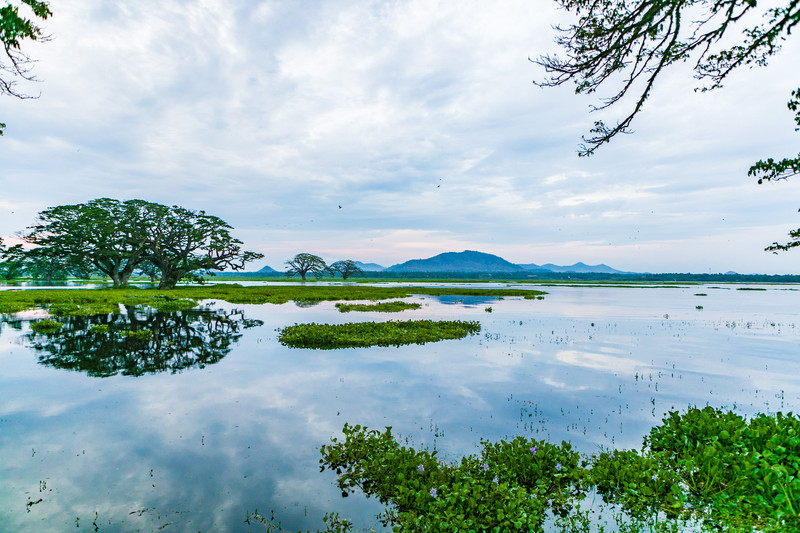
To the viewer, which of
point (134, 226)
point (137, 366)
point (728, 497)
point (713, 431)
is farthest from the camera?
point (134, 226)

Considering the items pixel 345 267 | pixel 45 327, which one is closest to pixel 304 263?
pixel 345 267

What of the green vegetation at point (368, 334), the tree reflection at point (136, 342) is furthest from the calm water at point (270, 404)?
the green vegetation at point (368, 334)

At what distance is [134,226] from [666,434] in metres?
79.5

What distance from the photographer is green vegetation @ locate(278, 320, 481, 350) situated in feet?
71.9

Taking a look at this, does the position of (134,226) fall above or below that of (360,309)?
above

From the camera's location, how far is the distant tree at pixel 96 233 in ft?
204

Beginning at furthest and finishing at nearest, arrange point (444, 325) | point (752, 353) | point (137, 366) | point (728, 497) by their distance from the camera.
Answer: point (444, 325)
point (752, 353)
point (137, 366)
point (728, 497)

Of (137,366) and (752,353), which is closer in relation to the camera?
(137,366)

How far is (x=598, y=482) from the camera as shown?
750cm

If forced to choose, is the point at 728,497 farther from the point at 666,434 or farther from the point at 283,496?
the point at 283,496

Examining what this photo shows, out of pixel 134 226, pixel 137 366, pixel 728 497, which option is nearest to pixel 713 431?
pixel 728 497

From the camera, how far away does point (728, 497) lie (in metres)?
6.53

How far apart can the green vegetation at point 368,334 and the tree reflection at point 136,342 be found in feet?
13.2

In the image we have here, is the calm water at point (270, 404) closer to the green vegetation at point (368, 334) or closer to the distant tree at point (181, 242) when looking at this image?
the green vegetation at point (368, 334)
